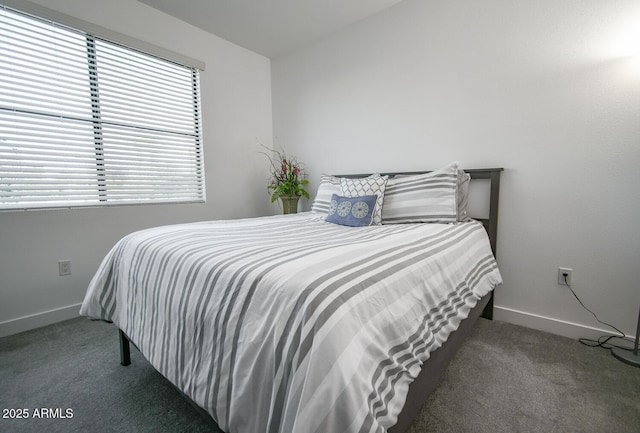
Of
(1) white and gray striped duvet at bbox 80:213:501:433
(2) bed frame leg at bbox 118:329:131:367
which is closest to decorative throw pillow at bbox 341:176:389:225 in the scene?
(1) white and gray striped duvet at bbox 80:213:501:433

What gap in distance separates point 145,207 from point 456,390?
263cm

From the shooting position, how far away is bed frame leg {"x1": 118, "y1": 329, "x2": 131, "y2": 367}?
57.1 inches

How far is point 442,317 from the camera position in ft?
3.39

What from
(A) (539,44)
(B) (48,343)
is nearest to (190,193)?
(B) (48,343)

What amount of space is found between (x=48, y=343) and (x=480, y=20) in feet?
11.8

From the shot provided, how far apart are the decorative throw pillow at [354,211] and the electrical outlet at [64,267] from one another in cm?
197

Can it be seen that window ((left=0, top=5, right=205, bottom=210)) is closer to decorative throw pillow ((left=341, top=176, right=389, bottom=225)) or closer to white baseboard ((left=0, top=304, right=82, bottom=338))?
white baseboard ((left=0, top=304, right=82, bottom=338))

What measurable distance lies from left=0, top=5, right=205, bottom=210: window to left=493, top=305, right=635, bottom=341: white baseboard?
291 cm

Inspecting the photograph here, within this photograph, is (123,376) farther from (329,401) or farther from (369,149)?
(369,149)

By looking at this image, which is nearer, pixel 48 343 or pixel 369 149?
pixel 48 343

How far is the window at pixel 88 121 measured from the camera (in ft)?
5.98

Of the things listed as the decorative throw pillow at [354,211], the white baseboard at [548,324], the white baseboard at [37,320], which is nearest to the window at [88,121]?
the white baseboard at [37,320]

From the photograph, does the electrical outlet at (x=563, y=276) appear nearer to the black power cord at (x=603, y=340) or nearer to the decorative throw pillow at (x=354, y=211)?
the black power cord at (x=603, y=340)

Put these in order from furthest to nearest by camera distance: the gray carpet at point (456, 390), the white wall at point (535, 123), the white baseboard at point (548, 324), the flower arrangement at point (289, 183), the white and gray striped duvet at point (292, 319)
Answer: the flower arrangement at point (289, 183) < the white baseboard at point (548, 324) < the white wall at point (535, 123) < the gray carpet at point (456, 390) < the white and gray striped duvet at point (292, 319)
